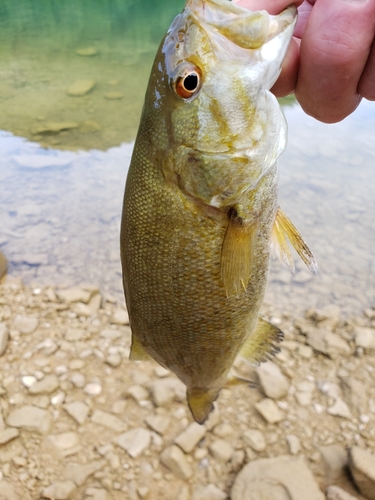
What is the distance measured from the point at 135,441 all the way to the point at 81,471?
42 centimetres

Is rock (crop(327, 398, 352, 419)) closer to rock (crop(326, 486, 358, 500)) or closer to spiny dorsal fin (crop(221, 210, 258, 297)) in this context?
rock (crop(326, 486, 358, 500))

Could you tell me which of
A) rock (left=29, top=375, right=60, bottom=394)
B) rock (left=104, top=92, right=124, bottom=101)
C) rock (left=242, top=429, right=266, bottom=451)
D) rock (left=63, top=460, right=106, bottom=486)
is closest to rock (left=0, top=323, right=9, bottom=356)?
rock (left=29, top=375, right=60, bottom=394)

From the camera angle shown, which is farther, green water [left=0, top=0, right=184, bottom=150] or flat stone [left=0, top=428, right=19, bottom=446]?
green water [left=0, top=0, right=184, bottom=150]

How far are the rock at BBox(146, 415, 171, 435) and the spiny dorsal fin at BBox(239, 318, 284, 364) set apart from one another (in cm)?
141

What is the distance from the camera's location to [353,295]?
480cm

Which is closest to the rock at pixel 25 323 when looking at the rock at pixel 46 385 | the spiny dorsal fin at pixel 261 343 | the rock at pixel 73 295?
the rock at pixel 73 295

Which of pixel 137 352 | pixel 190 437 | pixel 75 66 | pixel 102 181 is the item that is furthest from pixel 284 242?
pixel 75 66

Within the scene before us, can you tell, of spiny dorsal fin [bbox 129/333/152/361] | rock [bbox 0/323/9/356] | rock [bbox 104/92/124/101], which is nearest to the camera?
spiny dorsal fin [bbox 129/333/152/361]

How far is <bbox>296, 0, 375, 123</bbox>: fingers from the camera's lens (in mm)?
1535

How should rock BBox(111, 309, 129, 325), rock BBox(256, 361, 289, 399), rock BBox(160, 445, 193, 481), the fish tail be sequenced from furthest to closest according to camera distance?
rock BBox(111, 309, 129, 325) < rock BBox(256, 361, 289, 399) < rock BBox(160, 445, 193, 481) < the fish tail

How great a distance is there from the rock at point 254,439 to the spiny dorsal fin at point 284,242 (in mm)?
1924

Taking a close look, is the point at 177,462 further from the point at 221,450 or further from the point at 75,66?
the point at 75,66

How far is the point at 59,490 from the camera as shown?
290 cm

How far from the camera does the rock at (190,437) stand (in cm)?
314
